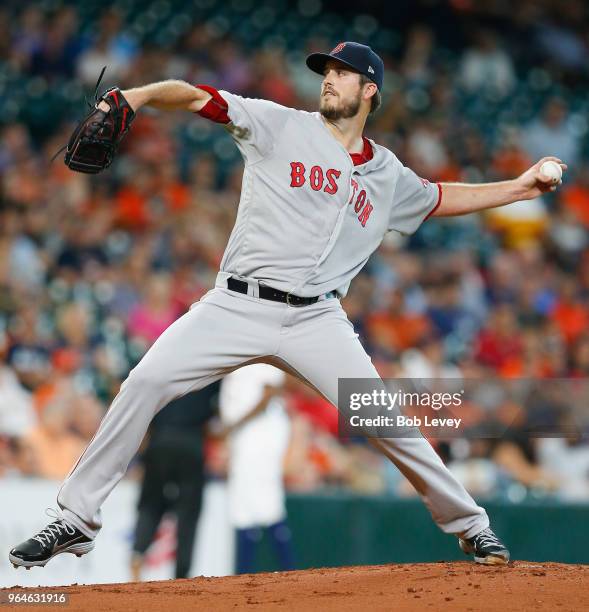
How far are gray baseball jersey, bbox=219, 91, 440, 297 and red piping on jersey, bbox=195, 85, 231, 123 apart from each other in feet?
0.08

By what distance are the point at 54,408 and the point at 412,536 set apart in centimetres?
265

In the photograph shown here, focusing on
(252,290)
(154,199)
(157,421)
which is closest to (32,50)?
(154,199)

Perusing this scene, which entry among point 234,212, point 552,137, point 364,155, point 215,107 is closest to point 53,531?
point 215,107

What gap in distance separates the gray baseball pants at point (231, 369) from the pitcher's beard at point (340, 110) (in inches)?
28.8

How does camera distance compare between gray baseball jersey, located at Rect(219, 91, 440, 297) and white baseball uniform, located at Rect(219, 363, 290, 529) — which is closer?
gray baseball jersey, located at Rect(219, 91, 440, 297)

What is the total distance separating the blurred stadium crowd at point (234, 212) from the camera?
8055 mm

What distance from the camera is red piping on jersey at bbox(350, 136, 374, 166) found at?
4.61m

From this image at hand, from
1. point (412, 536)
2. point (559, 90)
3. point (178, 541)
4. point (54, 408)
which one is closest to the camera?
point (178, 541)

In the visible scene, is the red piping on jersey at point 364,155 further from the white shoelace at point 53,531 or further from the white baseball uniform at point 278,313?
the white shoelace at point 53,531

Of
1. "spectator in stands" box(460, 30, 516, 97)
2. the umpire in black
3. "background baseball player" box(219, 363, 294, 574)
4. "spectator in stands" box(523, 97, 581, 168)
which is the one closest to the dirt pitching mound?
the umpire in black

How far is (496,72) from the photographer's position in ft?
46.1

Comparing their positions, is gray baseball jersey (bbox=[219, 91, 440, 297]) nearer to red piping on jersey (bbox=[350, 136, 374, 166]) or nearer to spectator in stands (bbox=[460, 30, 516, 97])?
red piping on jersey (bbox=[350, 136, 374, 166])

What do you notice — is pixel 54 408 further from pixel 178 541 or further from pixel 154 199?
pixel 154 199

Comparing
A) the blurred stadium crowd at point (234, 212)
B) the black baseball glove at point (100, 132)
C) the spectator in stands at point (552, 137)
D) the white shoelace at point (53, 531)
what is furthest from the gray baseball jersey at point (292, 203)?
the spectator in stands at point (552, 137)
